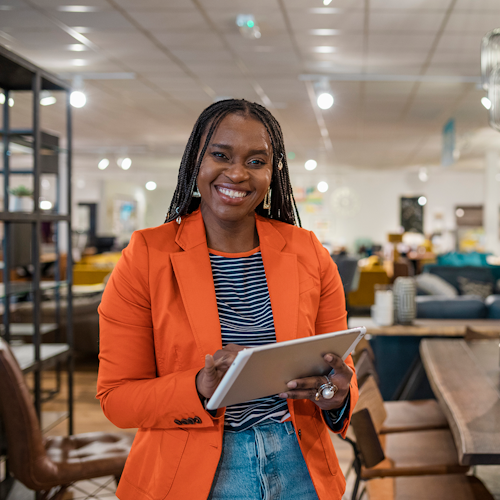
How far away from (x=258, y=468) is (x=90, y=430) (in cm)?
295

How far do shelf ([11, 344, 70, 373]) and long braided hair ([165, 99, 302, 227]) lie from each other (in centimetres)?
179

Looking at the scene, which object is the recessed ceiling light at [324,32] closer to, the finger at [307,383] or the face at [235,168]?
the face at [235,168]

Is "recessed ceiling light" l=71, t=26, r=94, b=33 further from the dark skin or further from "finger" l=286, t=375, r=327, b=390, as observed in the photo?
"finger" l=286, t=375, r=327, b=390

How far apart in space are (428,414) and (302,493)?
70.7 inches

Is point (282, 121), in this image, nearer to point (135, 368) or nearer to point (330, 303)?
point (330, 303)

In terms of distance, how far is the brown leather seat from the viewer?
6.69 ft

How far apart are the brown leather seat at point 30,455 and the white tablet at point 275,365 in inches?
53.8

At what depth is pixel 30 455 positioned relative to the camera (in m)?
2.08

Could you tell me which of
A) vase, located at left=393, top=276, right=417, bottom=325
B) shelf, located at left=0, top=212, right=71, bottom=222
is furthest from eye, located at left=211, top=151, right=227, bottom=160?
vase, located at left=393, top=276, right=417, bottom=325

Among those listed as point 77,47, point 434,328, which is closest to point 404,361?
point 434,328

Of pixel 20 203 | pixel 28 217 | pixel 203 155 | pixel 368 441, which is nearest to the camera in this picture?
pixel 203 155

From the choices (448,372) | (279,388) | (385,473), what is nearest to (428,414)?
(448,372)

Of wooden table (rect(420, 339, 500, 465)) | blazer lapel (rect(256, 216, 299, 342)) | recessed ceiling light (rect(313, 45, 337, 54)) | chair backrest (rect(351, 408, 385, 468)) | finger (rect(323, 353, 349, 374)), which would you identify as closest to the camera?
finger (rect(323, 353, 349, 374))

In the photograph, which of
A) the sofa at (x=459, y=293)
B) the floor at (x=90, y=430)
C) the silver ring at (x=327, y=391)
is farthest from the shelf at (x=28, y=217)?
the sofa at (x=459, y=293)
